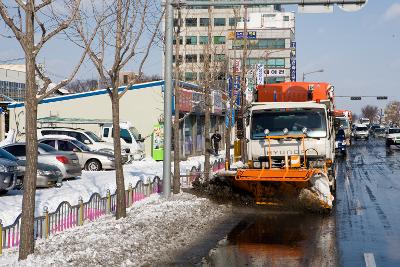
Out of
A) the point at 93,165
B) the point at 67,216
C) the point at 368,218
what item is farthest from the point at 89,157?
the point at 67,216

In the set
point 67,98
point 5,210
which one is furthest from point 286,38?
point 5,210

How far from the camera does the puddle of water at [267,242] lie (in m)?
10.1

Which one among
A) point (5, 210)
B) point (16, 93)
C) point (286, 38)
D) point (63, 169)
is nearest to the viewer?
point (5, 210)

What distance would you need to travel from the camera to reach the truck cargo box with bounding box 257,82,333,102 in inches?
782

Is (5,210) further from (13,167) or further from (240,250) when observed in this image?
(240,250)

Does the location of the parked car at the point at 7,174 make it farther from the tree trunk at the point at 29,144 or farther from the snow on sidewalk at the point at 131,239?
the tree trunk at the point at 29,144

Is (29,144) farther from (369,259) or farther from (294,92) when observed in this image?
(294,92)

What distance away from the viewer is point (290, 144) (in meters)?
17.5

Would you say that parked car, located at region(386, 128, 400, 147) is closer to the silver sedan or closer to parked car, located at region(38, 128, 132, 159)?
parked car, located at region(38, 128, 132, 159)

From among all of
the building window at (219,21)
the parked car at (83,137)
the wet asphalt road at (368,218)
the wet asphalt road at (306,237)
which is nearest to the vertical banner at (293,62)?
the building window at (219,21)

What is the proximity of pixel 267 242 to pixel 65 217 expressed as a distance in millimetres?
3861

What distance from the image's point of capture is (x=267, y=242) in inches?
468

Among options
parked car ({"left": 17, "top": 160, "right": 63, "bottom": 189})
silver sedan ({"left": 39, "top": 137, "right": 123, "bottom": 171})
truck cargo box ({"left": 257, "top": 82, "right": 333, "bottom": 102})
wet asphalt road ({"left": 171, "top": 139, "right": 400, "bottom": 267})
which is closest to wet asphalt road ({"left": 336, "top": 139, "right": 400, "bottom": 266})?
wet asphalt road ({"left": 171, "top": 139, "right": 400, "bottom": 267})

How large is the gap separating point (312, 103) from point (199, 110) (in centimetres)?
2192
